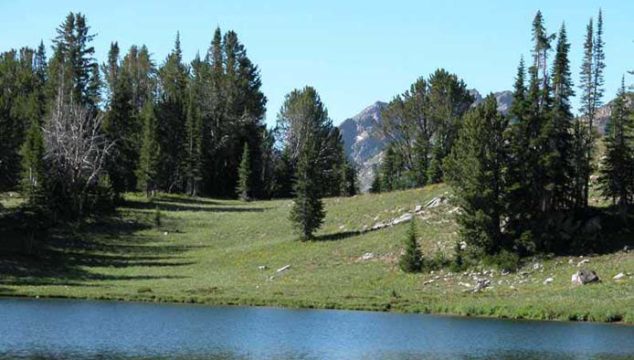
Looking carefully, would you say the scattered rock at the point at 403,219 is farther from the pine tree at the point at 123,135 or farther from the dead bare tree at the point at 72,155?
the pine tree at the point at 123,135

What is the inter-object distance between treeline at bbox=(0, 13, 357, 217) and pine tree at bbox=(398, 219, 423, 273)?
150 feet

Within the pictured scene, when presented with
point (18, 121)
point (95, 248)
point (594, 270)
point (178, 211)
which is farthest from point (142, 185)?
point (594, 270)

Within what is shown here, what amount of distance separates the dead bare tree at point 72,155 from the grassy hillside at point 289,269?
5492mm

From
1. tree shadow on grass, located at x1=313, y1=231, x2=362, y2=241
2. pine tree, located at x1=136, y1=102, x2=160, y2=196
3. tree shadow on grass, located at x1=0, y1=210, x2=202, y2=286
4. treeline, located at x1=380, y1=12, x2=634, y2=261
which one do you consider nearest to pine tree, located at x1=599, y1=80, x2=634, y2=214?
treeline, located at x1=380, y1=12, x2=634, y2=261

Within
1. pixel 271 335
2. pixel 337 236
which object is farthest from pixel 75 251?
pixel 271 335

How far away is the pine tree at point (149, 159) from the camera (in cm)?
11519

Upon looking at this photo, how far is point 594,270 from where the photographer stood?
2608 inches

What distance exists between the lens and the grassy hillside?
61312 mm

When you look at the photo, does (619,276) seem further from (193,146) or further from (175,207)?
(193,146)

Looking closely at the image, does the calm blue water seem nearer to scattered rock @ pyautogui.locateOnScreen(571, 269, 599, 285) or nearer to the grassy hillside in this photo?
the grassy hillside

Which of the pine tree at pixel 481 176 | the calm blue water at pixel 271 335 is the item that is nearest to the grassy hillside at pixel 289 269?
the pine tree at pixel 481 176

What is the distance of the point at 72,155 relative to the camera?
102 metres

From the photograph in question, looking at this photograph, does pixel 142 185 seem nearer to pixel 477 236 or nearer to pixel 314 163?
pixel 314 163

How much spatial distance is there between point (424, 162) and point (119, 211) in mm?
44383
